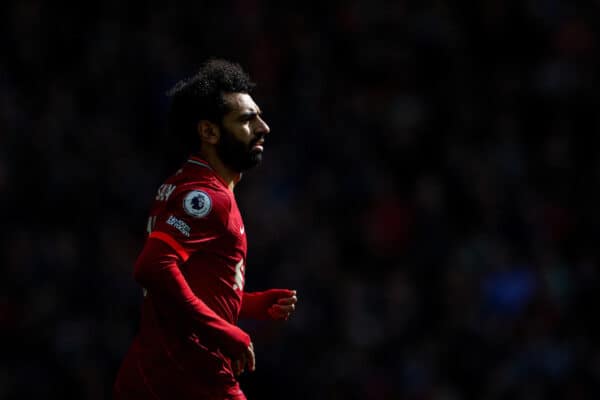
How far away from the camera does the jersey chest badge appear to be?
13.0ft

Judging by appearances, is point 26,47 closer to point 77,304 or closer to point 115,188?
point 115,188

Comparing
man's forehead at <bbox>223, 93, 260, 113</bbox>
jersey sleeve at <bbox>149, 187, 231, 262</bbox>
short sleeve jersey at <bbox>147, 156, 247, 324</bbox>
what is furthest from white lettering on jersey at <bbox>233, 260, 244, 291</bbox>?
man's forehead at <bbox>223, 93, 260, 113</bbox>

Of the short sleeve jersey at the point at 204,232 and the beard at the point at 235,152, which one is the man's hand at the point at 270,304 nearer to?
the short sleeve jersey at the point at 204,232

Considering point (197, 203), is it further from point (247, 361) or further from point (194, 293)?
point (247, 361)

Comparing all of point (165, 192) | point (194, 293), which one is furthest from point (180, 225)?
point (194, 293)

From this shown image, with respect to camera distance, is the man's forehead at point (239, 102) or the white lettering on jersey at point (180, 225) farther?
the man's forehead at point (239, 102)

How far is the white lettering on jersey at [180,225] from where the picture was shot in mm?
3924

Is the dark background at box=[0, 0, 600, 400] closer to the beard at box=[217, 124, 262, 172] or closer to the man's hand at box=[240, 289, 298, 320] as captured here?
the man's hand at box=[240, 289, 298, 320]

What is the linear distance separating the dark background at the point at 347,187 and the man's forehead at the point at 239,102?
14.3ft

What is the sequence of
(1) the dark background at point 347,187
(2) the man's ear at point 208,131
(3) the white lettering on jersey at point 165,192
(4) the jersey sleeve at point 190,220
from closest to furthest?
(4) the jersey sleeve at point 190,220
(3) the white lettering on jersey at point 165,192
(2) the man's ear at point 208,131
(1) the dark background at point 347,187

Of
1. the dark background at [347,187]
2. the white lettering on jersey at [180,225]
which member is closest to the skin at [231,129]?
the white lettering on jersey at [180,225]

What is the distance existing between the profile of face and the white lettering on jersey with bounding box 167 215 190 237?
0.45m

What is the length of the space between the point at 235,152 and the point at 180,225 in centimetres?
49

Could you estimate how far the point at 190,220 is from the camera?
3.95 meters
